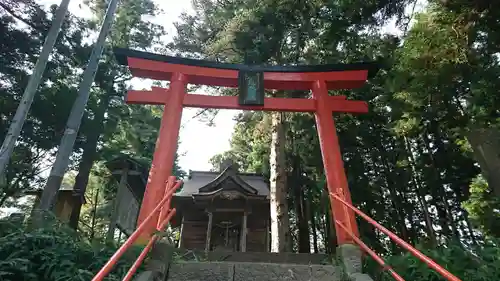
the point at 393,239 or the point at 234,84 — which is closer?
the point at 393,239

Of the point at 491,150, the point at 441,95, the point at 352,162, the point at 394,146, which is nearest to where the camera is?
the point at 491,150

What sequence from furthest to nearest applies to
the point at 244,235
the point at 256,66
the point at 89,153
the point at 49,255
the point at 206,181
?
the point at 206,181, the point at 89,153, the point at 244,235, the point at 256,66, the point at 49,255

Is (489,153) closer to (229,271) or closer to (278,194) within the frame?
(229,271)

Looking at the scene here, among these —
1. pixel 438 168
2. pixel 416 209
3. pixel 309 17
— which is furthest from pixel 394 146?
pixel 309 17

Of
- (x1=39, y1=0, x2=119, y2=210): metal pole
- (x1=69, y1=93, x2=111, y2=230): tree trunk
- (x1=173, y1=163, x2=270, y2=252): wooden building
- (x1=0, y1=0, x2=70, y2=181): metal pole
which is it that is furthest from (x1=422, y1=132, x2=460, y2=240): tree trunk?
(x1=0, y1=0, x2=70, y2=181): metal pole

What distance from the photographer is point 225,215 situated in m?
11.1

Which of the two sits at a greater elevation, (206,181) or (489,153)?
(206,181)

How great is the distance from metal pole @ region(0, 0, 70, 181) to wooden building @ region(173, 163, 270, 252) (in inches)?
217

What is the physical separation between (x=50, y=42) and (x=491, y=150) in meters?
8.02

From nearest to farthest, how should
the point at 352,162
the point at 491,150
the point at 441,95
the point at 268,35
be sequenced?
the point at 491,150 < the point at 441,95 < the point at 268,35 < the point at 352,162

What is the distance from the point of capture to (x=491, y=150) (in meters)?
5.14

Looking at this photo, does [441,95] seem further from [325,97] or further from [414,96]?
[325,97]

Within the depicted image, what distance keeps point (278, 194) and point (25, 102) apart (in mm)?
5895

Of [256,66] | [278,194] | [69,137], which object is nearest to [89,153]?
[69,137]
